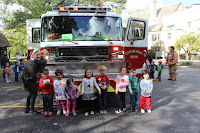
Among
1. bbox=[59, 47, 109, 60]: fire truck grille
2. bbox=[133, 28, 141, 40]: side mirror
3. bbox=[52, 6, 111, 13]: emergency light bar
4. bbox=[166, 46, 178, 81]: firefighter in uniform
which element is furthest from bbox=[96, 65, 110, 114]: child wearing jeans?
bbox=[166, 46, 178, 81]: firefighter in uniform

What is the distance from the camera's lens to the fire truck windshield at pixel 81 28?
6347 millimetres

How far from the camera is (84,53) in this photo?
6.27 meters

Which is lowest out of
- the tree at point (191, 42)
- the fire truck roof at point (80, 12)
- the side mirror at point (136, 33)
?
the side mirror at point (136, 33)

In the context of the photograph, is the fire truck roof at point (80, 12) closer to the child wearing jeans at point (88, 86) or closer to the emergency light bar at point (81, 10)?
the emergency light bar at point (81, 10)

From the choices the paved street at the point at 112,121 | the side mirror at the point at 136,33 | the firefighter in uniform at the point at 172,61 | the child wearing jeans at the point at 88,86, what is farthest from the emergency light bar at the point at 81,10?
the firefighter in uniform at the point at 172,61

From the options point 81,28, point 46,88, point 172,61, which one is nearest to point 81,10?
point 81,28

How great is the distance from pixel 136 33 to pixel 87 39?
1.62 m

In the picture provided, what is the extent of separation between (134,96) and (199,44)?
3050cm

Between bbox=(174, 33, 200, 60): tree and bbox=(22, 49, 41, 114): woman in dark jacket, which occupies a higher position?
bbox=(174, 33, 200, 60): tree

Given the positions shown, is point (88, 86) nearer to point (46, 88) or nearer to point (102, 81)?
point (102, 81)

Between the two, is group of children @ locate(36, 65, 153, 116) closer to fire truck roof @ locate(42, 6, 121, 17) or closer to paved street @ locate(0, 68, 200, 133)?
paved street @ locate(0, 68, 200, 133)

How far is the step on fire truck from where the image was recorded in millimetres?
5848

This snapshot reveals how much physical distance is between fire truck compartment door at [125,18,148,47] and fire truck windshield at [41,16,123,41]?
27 cm

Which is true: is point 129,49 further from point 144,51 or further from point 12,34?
point 12,34
